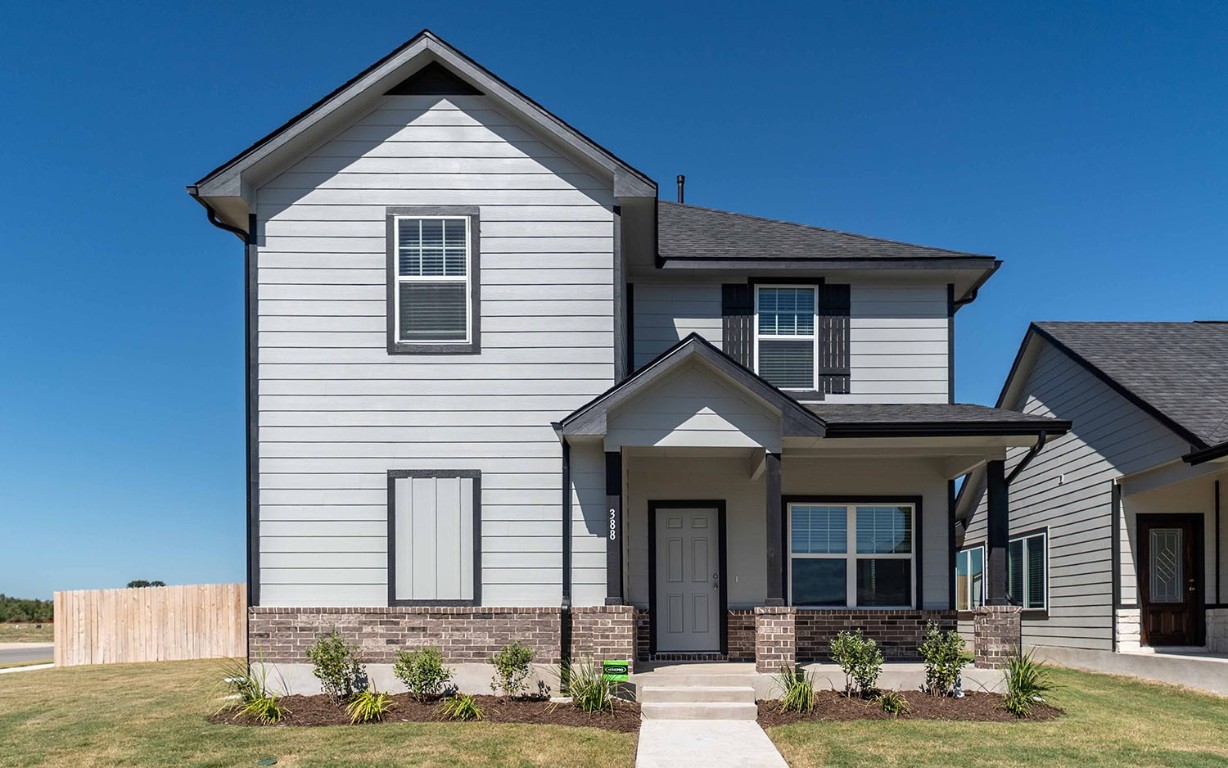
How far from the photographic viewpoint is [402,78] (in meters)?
12.5

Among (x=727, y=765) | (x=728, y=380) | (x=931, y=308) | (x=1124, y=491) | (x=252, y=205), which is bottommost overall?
(x=727, y=765)

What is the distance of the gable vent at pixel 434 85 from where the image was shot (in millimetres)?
12586

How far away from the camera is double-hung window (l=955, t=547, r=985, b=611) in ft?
65.8

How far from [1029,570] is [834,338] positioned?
7858mm

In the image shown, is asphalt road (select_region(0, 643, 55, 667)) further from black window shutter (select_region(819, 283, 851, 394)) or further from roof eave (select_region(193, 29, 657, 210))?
black window shutter (select_region(819, 283, 851, 394))

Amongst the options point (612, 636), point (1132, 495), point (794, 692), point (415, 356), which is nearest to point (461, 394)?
point (415, 356)

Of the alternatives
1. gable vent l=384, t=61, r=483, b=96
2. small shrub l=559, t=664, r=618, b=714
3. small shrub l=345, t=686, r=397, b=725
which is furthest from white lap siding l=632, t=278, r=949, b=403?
small shrub l=345, t=686, r=397, b=725

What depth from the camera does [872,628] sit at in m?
13.7

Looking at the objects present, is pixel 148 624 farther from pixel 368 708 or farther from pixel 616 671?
pixel 616 671

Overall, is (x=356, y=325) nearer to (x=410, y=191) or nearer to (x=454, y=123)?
(x=410, y=191)

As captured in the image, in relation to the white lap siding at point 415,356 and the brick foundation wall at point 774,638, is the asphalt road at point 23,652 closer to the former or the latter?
the white lap siding at point 415,356

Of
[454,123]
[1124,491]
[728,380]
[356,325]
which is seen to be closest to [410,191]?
[454,123]

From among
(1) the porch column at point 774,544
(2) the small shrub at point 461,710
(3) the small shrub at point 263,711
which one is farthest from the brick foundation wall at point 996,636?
(3) the small shrub at point 263,711

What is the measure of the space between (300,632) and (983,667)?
27.4 feet
